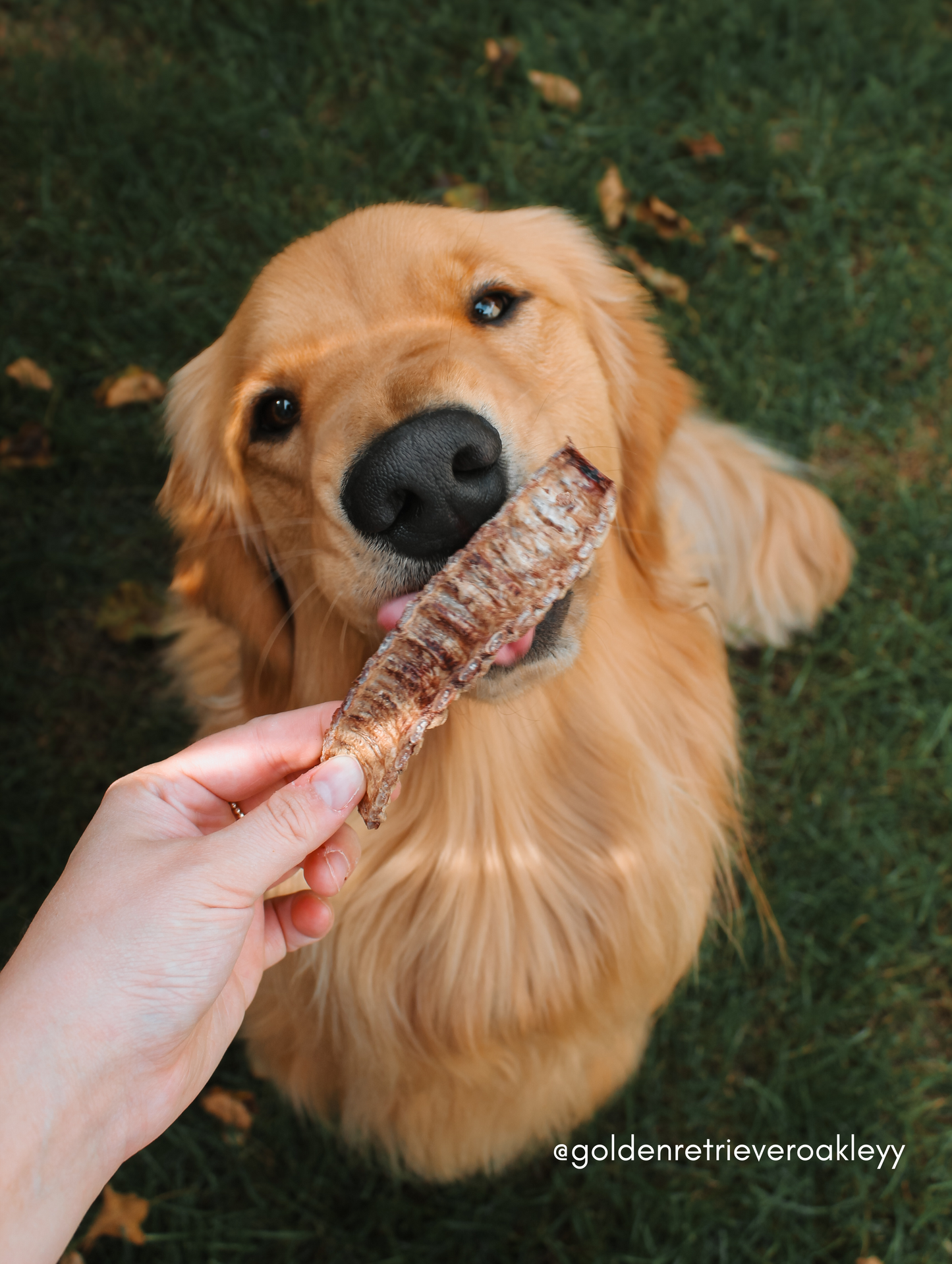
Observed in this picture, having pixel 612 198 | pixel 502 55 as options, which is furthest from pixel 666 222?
pixel 502 55

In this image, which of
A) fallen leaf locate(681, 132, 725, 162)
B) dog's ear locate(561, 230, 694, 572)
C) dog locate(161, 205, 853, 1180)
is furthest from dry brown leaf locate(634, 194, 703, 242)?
dog's ear locate(561, 230, 694, 572)

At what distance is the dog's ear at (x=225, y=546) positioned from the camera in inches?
86.4

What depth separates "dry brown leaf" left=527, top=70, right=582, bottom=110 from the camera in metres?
4.04

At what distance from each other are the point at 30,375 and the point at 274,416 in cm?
239

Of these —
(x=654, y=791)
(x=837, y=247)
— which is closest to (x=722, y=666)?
(x=654, y=791)

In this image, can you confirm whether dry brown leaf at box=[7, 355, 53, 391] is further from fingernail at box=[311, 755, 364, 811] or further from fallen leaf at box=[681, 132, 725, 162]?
fingernail at box=[311, 755, 364, 811]

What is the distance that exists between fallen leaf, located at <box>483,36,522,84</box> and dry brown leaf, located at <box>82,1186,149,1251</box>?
4.51 metres

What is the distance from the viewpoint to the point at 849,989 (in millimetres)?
3119

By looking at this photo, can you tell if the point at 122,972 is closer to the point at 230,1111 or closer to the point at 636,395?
the point at 636,395

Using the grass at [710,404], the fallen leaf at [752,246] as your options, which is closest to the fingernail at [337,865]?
the grass at [710,404]

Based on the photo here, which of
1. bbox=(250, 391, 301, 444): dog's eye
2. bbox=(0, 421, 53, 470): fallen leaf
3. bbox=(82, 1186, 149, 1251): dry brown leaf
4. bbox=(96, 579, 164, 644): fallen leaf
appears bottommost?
bbox=(82, 1186, 149, 1251): dry brown leaf

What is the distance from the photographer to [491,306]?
2.04m

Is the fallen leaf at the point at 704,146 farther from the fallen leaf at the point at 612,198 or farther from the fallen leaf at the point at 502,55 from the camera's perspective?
the fallen leaf at the point at 502,55

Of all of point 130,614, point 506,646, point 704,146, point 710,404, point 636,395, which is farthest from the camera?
point 704,146
